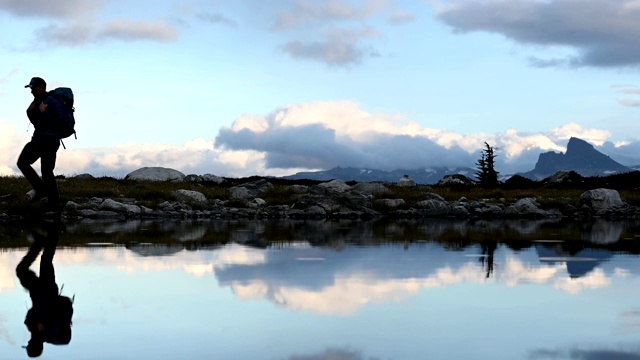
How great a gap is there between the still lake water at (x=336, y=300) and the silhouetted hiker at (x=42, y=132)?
11.3 feet

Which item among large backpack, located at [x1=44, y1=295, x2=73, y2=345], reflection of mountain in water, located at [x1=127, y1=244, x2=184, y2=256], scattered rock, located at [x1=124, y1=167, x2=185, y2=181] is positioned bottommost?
large backpack, located at [x1=44, y1=295, x2=73, y2=345]

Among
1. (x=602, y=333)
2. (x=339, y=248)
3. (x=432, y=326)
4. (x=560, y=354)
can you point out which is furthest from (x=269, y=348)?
(x=339, y=248)

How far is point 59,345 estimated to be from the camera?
4680 millimetres

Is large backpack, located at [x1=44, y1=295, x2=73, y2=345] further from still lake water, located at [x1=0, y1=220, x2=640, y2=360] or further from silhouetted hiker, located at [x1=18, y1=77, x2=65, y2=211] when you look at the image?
silhouetted hiker, located at [x1=18, y1=77, x2=65, y2=211]

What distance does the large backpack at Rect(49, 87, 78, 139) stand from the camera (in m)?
14.8

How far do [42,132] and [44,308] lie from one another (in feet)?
31.2

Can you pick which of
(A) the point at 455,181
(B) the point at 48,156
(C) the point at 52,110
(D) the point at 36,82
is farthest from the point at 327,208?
(A) the point at 455,181

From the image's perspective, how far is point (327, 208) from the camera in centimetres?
2394

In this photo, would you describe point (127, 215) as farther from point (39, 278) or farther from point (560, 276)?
point (560, 276)

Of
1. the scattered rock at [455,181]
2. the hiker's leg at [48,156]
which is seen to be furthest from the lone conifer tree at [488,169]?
the hiker's leg at [48,156]

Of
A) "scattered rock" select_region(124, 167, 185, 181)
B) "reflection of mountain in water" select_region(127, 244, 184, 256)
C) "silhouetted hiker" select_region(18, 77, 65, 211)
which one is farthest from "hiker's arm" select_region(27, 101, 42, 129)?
"scattered rock" select_region(124, 167, 185, 181)

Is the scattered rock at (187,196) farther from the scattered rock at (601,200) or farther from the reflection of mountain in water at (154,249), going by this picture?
the reflection of mountain in water at (154,249)

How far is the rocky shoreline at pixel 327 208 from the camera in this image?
2128 cm

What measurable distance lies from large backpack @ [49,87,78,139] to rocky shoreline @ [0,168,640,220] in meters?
5.00
